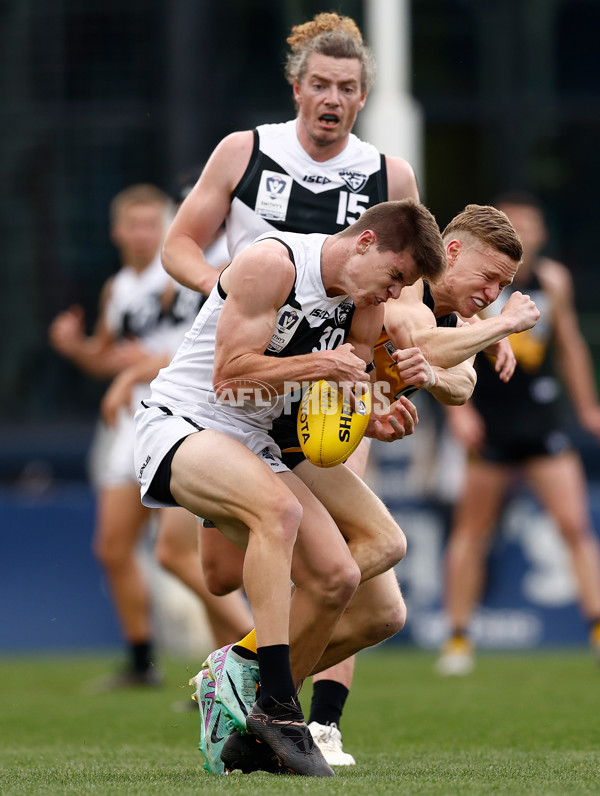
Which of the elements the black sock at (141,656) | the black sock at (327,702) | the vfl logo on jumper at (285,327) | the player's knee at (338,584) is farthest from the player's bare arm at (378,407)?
the black sock at (141,656)

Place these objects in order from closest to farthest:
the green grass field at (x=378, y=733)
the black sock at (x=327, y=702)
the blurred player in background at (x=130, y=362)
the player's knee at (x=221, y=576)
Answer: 1. the green grass field at (x=378, y=733)
2. the black sock at (x=327, y=702)
3. the player's knee at (x=221, y=576)
4. the blurred player in background at (x=130, y=362)

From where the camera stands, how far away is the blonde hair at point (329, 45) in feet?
19.5

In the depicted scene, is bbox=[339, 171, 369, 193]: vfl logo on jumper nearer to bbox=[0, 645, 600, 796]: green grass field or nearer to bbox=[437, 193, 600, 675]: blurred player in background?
bbox=[0, 645, 600, 796]: green grass field

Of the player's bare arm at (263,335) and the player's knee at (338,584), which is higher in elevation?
the player's bare arm at (263,335)

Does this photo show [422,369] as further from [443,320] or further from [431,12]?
[431,12]

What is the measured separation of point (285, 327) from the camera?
16.7 ft

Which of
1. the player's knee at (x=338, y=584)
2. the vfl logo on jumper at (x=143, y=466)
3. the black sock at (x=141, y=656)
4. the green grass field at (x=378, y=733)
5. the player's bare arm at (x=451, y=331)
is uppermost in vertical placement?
the player's bare arm at (x=451, y=331)

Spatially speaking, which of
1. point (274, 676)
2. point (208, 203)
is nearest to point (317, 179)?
point (208, 203)

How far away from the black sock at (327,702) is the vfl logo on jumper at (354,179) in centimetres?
187

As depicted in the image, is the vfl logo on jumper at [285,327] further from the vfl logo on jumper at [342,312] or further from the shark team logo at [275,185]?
the shark team logo at [275,185]

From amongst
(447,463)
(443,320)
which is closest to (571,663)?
(447,463)

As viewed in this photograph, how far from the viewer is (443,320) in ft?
18.6

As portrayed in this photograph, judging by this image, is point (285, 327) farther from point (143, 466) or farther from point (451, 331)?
point (143, 466)

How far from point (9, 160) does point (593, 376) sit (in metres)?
6.50
